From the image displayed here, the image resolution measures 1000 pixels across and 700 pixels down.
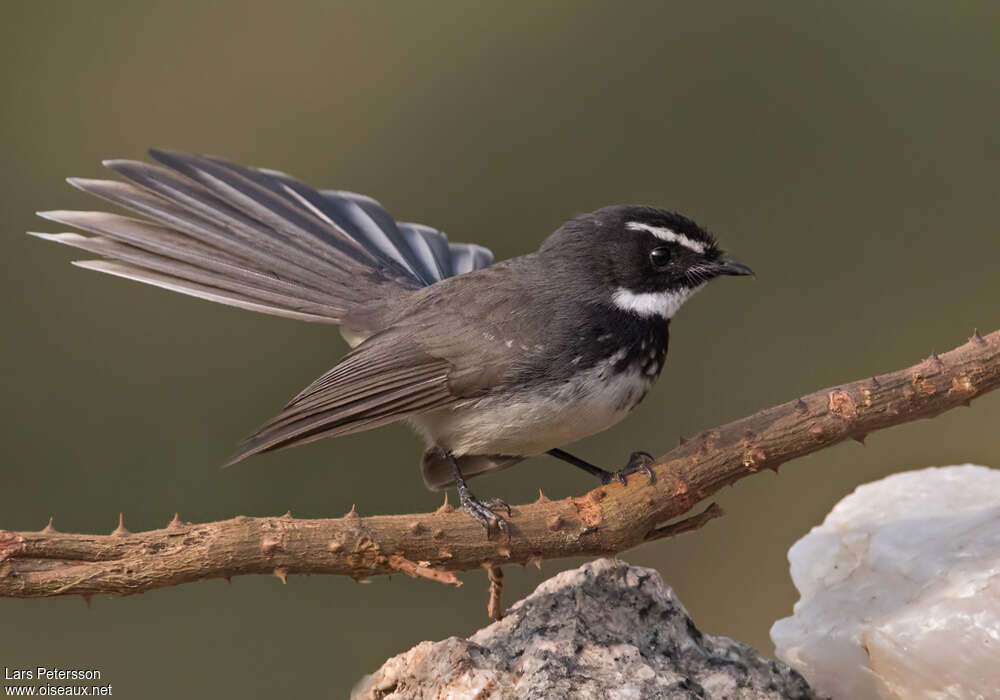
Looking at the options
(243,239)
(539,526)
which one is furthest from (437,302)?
(539,526)

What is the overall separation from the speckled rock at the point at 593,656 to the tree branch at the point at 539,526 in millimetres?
122

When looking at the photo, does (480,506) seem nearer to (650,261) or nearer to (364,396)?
(364,396)

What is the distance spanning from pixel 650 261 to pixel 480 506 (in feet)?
2.99

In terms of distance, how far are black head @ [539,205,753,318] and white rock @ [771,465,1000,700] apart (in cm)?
72

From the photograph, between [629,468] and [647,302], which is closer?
[629,468]

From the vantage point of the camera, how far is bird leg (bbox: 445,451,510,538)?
7.51ft

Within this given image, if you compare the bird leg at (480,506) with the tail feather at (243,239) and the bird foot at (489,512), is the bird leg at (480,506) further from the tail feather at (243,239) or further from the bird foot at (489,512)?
the tail feather at (243,239)

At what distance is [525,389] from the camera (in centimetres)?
280

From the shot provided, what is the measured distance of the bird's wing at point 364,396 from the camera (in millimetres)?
2688

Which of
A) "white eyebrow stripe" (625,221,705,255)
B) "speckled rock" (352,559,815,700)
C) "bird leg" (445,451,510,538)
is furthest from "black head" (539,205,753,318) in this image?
"speckled rock" (352,559,815,700)

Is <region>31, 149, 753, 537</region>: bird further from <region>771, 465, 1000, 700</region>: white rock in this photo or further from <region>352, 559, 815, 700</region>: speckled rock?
<region>771, 465, 1000, 700</region>: white rock

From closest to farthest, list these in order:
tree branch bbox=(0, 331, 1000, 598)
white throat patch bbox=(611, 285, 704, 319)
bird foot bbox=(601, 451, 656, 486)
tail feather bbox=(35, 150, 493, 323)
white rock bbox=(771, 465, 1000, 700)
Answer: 1. tree branch bbox=(0, 331, 1000, 598)
2. white rock bbox=(771, 465, 1000, 700)
3. bird foot bbox=(601, 451, 656, 486)
4. white throat patch bbox=(611, 285, 704, 319)
5. tail feather bbox=(35, 150, 493, 323)

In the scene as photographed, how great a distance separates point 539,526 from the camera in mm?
2340

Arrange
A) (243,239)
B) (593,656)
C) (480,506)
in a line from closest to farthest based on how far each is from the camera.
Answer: (593,656) < (480,506) < (243,239)
